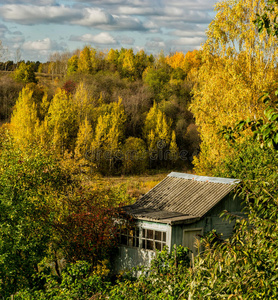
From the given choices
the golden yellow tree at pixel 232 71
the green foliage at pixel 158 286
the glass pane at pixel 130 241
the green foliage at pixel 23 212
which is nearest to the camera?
the green foliage at pixel 158 286

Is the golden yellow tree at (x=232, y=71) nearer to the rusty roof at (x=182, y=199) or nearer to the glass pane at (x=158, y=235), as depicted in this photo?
the rusty roof at (x=182, y=199)

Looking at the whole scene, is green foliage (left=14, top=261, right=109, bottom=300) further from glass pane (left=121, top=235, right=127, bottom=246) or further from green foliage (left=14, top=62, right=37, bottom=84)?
green foliage (left=14, top=62, right=37, bottom=84)

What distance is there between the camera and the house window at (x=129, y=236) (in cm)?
1722

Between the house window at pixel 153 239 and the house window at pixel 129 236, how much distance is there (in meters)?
0.40

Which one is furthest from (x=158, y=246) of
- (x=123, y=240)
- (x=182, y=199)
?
(x=182, y=199)

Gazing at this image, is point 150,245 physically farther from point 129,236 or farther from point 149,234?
point 129,236

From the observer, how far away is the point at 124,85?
235 ft

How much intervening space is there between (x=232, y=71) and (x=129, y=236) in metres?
12.5

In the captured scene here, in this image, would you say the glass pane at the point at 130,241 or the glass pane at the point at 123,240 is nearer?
the glass pane at the point at 130,241

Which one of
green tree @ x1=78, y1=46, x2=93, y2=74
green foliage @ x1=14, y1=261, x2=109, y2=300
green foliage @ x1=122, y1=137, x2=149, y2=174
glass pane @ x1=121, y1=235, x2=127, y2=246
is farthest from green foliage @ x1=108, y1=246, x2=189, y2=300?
green tree @ x1=78, y1=46, x2=93, y2=74

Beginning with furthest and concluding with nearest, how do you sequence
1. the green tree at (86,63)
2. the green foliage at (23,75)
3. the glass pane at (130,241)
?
the green tree at (86,63) < the green foliage at (23,75) < the glass pane at (130,241)

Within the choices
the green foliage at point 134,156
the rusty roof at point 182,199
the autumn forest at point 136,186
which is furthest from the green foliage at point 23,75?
the rusty roof at point 182,199

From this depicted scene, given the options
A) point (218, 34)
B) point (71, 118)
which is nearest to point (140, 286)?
point (218, 34)

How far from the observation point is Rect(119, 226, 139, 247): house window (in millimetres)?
17219
